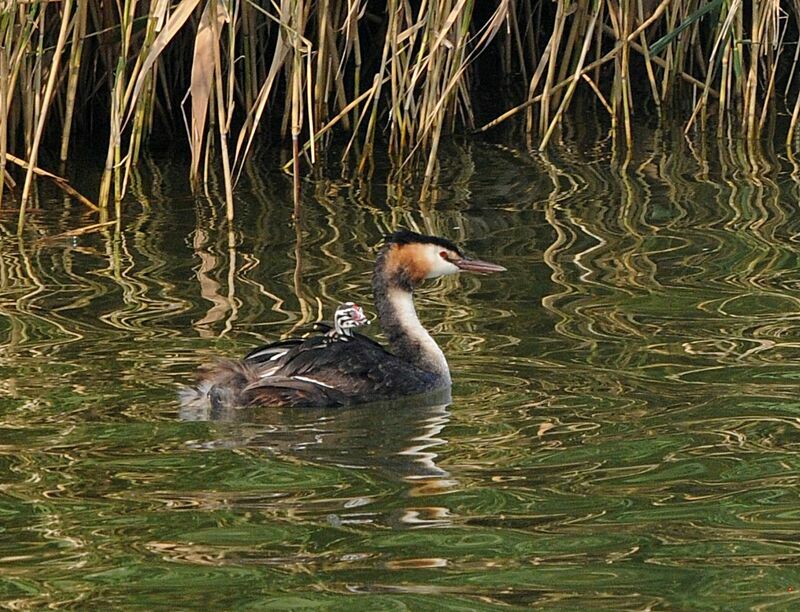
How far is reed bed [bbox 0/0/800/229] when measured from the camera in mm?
7777

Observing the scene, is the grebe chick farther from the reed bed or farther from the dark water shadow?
the reed bed

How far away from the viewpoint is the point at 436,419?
5.50 m

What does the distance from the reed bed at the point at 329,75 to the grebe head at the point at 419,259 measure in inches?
54.2

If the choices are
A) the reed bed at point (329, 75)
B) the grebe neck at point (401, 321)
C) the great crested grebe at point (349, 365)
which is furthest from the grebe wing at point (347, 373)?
the reed bed at point (329, 75)

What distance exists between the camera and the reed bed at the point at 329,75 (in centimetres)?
778

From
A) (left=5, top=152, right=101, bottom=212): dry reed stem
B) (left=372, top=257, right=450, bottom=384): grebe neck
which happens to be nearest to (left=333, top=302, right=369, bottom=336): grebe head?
(left=372, top=257, right=450, bottom=384): grebe neck

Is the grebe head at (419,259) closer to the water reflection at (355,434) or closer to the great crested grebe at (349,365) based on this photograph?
the great crested grebe at (349,365)

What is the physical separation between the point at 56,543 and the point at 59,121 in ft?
20.5

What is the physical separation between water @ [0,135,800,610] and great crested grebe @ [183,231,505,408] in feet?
0.33

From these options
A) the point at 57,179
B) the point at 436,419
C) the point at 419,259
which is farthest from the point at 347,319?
the point at 57,179

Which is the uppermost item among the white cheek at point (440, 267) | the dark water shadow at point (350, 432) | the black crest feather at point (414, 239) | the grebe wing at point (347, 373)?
the black crest feather at point (414, 239)

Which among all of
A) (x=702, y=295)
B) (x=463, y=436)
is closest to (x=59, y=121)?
(x=702, y=295)

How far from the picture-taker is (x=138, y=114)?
788cm

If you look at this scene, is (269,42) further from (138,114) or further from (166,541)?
(166,541)
